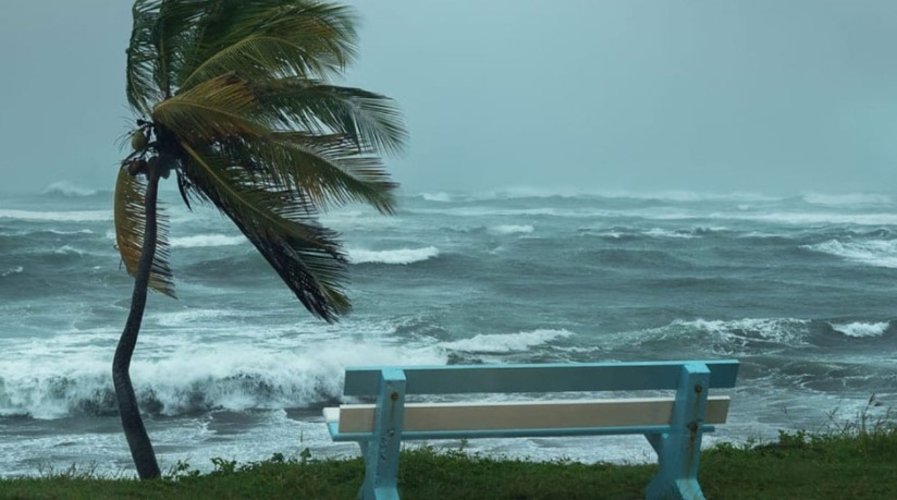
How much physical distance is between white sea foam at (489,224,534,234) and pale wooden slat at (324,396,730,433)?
2996 centimetres

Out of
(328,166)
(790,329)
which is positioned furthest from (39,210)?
(328,166)

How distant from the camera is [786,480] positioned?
6.16 meters

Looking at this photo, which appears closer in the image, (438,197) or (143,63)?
(143,63)

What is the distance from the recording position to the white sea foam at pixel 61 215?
36.7 meters

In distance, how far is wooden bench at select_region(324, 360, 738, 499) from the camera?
4918 mm

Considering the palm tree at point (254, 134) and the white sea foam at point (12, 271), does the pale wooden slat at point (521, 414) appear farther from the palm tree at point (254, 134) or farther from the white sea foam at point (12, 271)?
the white sea foam at point (12, 271)

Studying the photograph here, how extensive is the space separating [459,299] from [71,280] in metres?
7.93

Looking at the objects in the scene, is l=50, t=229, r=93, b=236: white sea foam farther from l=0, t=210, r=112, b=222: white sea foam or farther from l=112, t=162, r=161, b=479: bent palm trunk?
l=112, t=162, r=161, b=479: bent palm trunk

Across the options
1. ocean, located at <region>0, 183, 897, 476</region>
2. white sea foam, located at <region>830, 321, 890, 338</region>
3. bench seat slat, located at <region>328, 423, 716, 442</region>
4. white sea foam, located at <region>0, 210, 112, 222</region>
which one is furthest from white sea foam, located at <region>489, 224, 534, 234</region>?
bench seat slat, located at <region>328, 423, 716, 442</region>

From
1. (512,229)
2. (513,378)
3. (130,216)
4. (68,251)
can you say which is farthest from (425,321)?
(512,229)

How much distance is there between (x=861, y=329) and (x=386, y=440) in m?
14.8

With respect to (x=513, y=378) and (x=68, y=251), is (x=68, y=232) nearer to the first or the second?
(x=68, y=251)

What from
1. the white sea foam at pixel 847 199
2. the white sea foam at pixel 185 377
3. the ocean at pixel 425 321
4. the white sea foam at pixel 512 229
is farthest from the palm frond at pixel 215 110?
the white sea foam at pixel 847 199

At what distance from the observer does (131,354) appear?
732 centimetres
